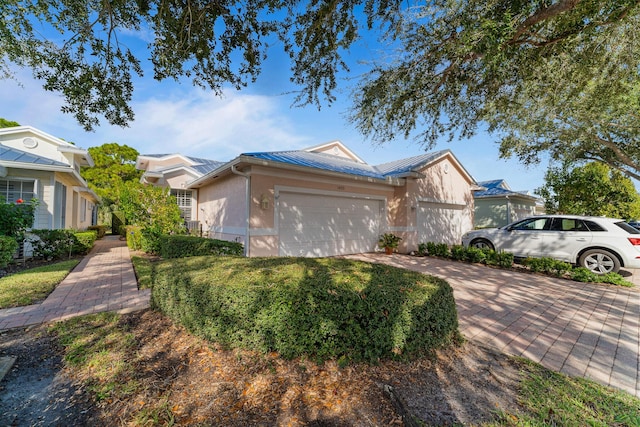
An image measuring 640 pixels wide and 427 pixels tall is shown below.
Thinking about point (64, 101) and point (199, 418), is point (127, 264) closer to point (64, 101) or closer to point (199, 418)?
point (64, 101)

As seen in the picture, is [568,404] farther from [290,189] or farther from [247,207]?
[290,189]

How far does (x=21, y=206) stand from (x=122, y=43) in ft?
22.6

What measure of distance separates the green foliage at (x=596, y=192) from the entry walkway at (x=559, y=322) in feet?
33.2

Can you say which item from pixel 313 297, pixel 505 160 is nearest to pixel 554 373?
pixel 313 297

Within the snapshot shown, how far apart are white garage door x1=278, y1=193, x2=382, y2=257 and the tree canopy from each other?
3.35 meters

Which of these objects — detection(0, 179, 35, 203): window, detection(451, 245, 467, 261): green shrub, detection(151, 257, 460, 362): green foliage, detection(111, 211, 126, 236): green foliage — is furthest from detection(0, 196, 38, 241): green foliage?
detection(451, 245, 467, 261): green shrub

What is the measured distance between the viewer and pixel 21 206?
26.1 ft

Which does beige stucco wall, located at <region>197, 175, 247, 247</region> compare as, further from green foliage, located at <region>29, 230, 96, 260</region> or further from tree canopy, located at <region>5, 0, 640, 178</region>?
green foliage, located at <region>29, 230, 96, 260</region>

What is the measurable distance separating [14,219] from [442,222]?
1594 cm

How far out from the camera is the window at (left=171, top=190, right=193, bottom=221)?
1481 cm

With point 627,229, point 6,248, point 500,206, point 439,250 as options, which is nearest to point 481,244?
point 439,250

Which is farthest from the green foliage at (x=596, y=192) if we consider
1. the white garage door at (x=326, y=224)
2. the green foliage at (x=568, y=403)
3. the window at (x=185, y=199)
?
the window at (x=185, y=199)

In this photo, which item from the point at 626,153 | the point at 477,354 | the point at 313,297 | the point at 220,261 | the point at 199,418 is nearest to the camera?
the point at 199,418

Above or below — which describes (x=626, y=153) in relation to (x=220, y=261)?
above
